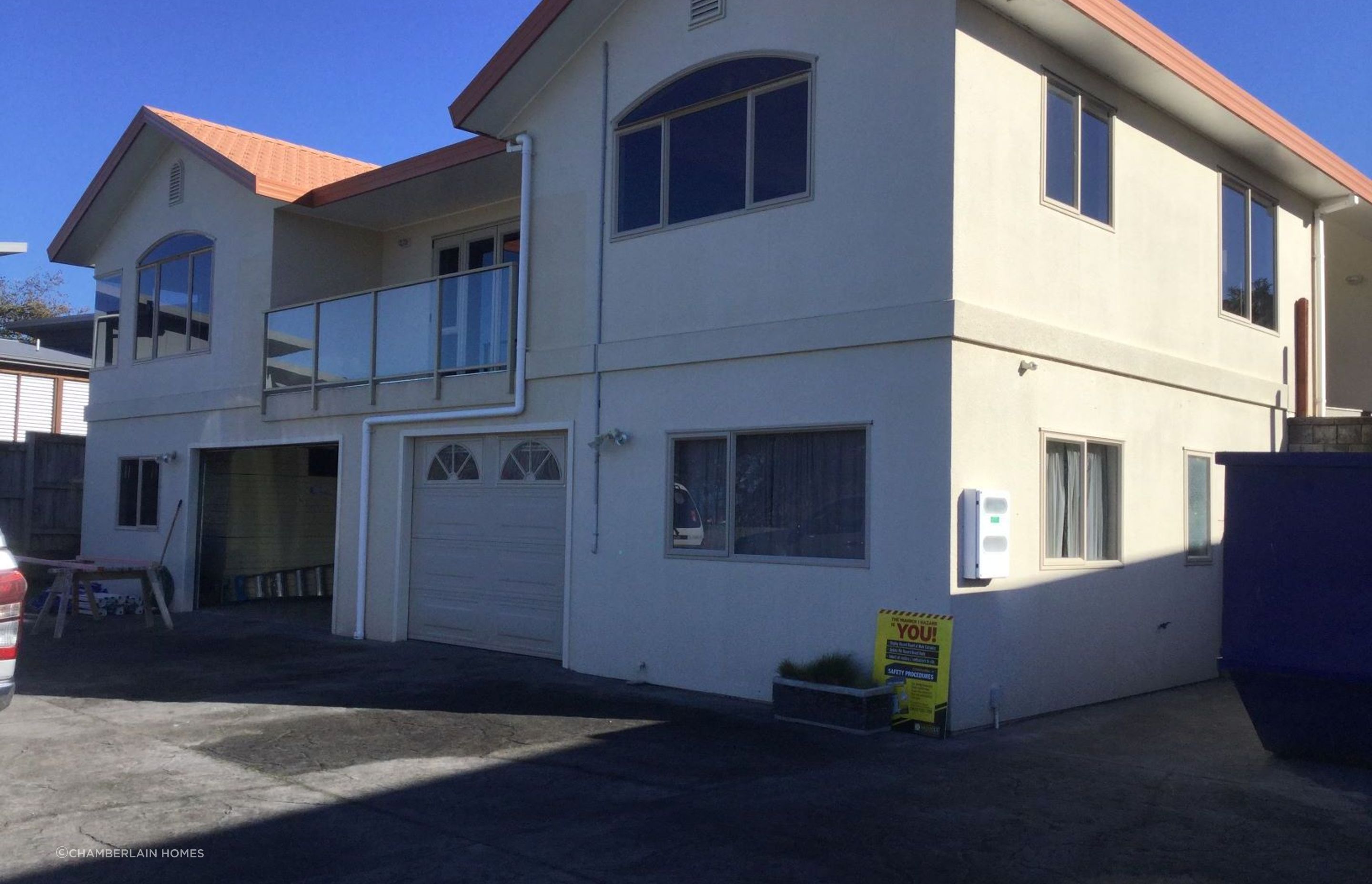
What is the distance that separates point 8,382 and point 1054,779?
25602 mm

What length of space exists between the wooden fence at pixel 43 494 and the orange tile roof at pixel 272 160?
625 centimetres

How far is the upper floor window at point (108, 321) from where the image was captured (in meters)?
18.7

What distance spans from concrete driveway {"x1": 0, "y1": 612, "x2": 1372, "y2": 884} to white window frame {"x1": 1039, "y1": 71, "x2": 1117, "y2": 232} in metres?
4.33

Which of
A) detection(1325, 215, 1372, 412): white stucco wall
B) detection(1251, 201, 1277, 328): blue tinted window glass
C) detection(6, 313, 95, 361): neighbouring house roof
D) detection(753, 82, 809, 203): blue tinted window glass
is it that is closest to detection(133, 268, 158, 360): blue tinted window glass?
detection(6, 313, 95, 361): neighbouring house roof

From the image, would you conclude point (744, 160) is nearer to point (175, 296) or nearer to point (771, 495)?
point (771, 495)

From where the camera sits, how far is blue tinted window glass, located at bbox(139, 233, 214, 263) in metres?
17.0

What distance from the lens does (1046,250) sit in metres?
10.0

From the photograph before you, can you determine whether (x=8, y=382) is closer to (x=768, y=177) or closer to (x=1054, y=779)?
(x=768, y=177)

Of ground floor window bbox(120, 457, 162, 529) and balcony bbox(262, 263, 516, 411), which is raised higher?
balcony bbox(262, 263, 516, 411)

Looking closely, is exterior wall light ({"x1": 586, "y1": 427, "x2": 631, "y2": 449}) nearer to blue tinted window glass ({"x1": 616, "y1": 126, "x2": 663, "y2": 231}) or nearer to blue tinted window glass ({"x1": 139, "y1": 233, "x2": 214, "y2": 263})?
blue tinted window glass ({"x1": 616, "y1": 126, "x2": 663, "y2": 231})

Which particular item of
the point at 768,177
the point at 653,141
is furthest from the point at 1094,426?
the point at 653,141

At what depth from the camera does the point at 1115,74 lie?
10.8 metres

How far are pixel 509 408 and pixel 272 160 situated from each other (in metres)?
7.10

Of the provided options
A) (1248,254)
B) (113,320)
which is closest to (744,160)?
(1248,254)
